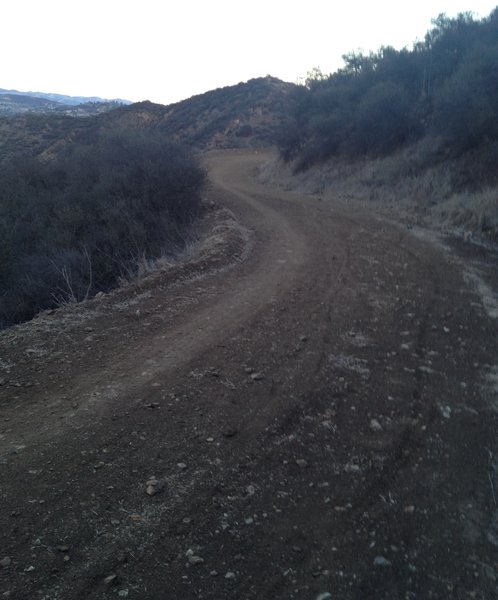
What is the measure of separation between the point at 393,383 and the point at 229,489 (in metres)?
2.29

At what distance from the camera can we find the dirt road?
9.73ft

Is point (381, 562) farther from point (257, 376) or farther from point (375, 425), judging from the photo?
point (257, 376)

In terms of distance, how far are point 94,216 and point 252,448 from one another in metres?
13.1

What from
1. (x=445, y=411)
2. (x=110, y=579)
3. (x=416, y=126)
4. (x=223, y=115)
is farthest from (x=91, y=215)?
(x=223, y=115)

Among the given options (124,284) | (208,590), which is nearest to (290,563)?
(208,590)

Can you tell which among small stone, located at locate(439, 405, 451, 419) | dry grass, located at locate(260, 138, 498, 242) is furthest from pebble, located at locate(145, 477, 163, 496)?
dry grass, located at locate(260, 138, 498, 242)

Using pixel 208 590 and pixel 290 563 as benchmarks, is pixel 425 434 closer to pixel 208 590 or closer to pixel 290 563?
pixel 290 563

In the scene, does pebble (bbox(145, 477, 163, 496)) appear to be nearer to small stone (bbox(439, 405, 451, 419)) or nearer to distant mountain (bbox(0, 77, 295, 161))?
small stone (bbox(439, 405, 451, 419))

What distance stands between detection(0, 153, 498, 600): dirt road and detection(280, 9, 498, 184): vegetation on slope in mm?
11584

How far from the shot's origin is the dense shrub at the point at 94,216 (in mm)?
12156

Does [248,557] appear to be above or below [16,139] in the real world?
below

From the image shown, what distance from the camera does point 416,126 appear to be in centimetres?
2141

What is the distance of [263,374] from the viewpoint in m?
5.34

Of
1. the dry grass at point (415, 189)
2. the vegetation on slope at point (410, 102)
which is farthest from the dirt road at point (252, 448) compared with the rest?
the vegetation on slope at point (410, 102)
